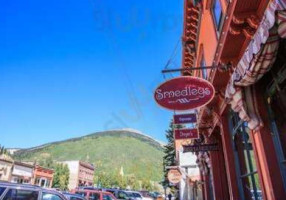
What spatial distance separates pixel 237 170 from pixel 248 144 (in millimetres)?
1384

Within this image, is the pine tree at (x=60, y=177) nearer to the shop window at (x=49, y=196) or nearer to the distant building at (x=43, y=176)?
the distant building at (x=43, y=176)

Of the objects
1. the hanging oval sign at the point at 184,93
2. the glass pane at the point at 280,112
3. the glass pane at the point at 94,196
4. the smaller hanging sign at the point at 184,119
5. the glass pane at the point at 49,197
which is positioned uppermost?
the smaller hanging sign at the point at 184,119

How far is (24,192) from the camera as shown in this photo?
6.43 meters

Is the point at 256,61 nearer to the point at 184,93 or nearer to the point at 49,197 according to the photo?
the point at 184,93

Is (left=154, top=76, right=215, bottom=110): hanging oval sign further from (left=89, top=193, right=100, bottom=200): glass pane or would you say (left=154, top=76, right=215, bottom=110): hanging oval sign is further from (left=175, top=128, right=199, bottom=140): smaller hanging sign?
(left=89, top=193, right=100, bottom=200): glass pane

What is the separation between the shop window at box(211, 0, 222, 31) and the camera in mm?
8250

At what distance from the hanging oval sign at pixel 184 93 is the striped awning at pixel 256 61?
919 mm

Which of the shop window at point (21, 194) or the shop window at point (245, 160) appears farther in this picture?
the shop window at point (245, 160)

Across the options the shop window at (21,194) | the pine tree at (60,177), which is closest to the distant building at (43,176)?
the pine tree at (60,177)

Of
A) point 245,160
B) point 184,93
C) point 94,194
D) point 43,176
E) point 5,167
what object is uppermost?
point 43,176

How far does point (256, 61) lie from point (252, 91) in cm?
132

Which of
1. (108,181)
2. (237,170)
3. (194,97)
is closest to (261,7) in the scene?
(194,97)

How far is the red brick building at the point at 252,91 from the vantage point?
4.14 m

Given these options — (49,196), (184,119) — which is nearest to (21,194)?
(49,196)
